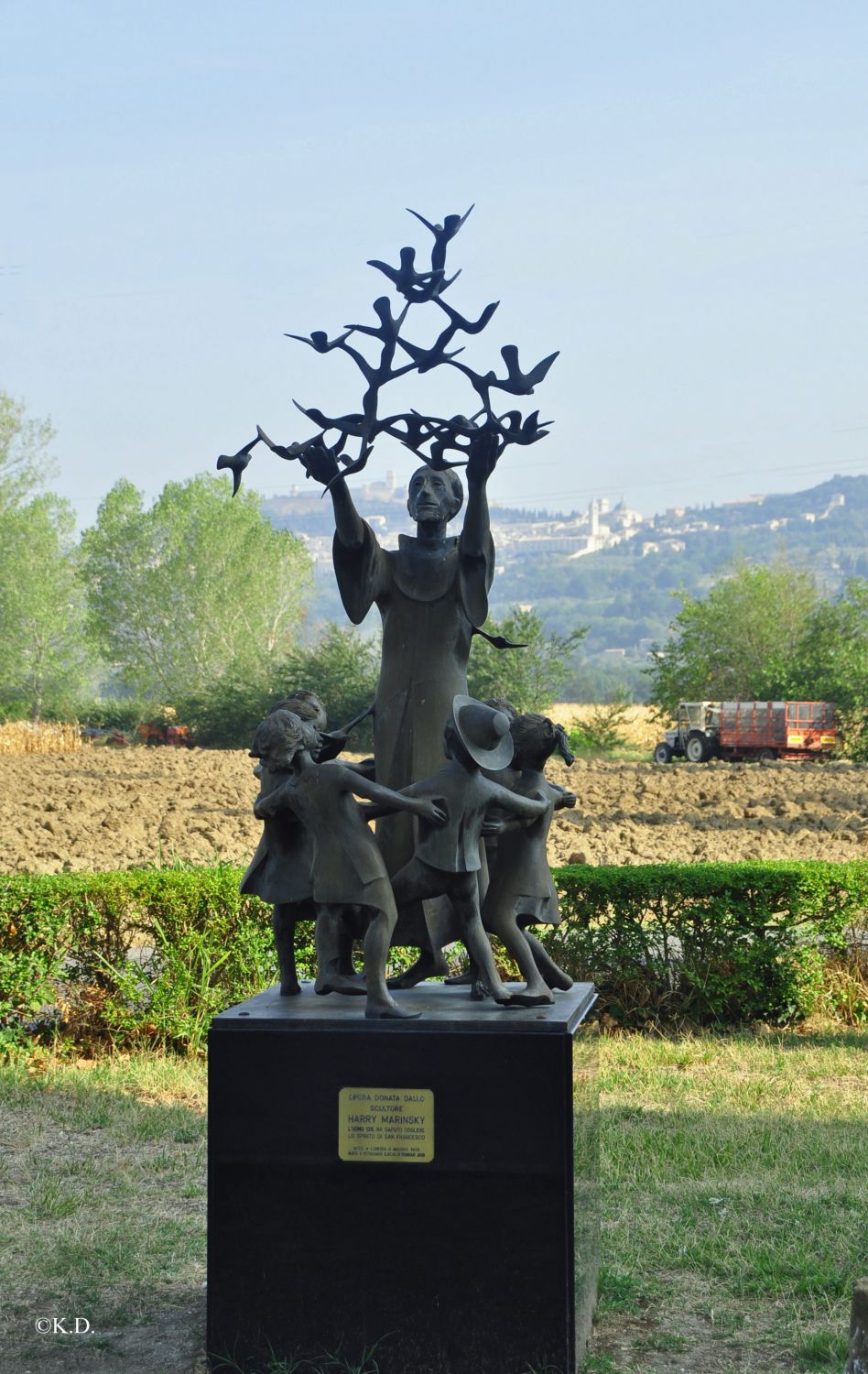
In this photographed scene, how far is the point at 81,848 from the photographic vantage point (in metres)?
14.8

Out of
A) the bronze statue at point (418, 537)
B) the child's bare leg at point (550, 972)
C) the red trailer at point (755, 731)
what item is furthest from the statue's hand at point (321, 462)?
the red trailer at point (755, 731)

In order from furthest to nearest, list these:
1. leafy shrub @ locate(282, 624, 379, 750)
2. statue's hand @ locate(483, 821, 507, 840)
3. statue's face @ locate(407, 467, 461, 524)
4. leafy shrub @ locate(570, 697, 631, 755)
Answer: leafy shrub @ locate(570, 697, 631, 755) < leafy shrub @ locate(282, 624, 379, 750) < statue's face @ locate(407, 467, 461, 524) < statue's hand @ locate(483, 821, 507, 840)

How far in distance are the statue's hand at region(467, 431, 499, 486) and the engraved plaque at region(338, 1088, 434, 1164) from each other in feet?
6.16

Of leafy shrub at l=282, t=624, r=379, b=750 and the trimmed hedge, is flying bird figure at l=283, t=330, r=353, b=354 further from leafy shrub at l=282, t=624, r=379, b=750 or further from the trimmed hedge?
leafy shrub at l=282, t=624, r=379, b=750

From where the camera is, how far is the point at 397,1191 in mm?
3828

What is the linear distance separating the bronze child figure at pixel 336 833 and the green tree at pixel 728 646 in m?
35.0

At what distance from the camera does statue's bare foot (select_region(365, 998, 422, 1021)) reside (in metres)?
3.90

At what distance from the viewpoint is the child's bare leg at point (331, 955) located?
4234mm

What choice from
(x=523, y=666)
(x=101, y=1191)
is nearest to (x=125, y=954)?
(x=101, y=1191)

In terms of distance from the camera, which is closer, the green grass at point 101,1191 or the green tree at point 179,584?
the green grass at point 101,1191

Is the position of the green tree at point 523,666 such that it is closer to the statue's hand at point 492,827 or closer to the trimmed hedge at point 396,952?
the trimmed hedge at point 396,952

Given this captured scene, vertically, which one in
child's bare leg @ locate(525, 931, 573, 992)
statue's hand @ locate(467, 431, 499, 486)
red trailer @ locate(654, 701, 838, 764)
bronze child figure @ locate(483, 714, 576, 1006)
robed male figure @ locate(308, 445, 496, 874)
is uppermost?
statue's hand @ locate(467, 431, 499, 486)

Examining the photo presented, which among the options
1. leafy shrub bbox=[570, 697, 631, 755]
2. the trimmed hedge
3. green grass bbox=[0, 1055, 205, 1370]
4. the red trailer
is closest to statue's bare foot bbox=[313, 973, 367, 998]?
green grass bbox=[0, 1055, 205, 1370]

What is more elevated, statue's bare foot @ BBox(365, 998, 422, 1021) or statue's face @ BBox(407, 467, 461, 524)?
statue's face @ BBox(407, 467, 461, 524)
